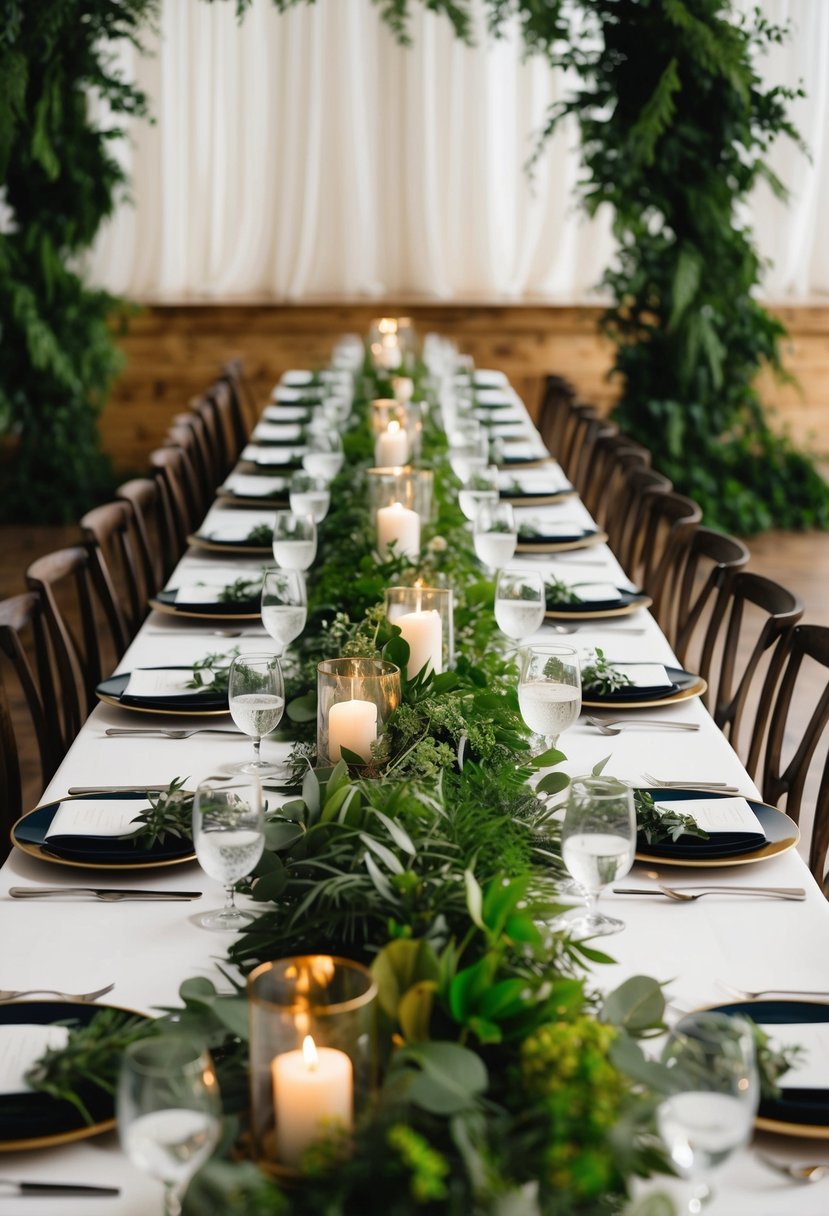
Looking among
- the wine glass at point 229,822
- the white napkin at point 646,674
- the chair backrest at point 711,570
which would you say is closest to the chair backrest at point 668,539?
the chair backrest at point 711,570

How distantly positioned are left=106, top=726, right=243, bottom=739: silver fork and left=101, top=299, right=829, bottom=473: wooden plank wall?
5.85 m

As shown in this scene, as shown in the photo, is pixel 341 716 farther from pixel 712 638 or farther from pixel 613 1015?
pixel 712 638

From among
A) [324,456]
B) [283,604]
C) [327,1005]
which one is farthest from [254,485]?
[327,1005]

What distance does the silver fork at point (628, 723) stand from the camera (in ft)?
7.18

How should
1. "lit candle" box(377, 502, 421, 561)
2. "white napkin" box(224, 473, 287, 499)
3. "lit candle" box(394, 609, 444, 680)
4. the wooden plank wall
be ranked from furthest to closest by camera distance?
the wooden plank wall, "white napkin" box(224, 473, 287, 499), "lit candle" box(377, 502, 421, 561), "lit candle" box(394, 609, 444, 680)

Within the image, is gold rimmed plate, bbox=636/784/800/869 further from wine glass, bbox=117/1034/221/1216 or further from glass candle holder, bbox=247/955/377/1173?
wine glass, bbox=117/1034/221/1216

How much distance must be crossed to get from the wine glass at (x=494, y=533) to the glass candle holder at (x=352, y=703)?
0.96 m

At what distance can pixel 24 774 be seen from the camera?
3.96 meters

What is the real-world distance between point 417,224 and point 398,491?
219 inches

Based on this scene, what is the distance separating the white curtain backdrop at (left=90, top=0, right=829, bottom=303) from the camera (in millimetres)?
7758

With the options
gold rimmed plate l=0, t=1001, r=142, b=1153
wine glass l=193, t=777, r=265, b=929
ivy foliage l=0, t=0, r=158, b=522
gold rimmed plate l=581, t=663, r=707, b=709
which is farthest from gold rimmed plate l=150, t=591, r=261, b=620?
ivy foliage l=0, t=0, r=158, b=522

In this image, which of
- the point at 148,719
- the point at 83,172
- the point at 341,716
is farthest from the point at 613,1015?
the point at 83,172

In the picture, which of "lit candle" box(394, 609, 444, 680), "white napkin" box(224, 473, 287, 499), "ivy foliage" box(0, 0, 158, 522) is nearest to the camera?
"lit candle" box(394, 609, 444, 680)

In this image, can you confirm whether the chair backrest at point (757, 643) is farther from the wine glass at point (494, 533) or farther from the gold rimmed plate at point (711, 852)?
the gold rimmed plate at point (711, 852)
